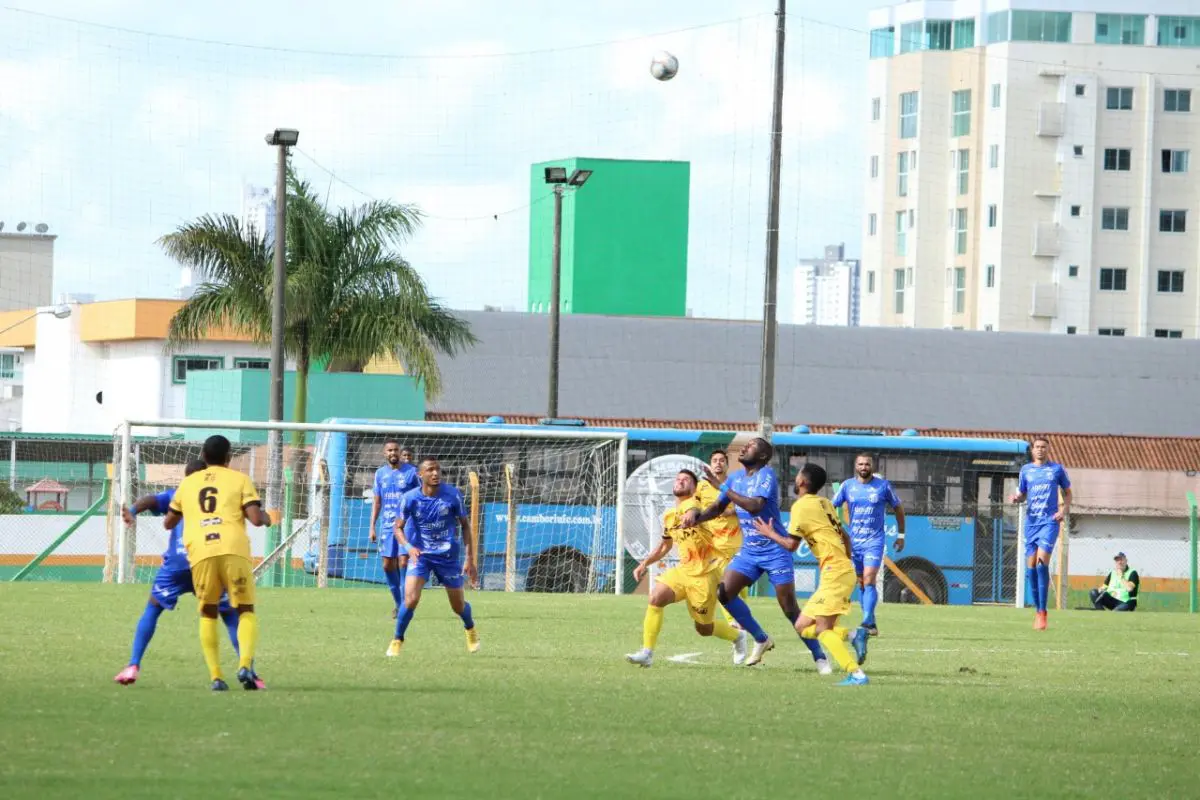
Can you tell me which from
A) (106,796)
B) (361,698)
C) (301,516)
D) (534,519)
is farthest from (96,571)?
(106,796)

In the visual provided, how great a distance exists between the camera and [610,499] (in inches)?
1203

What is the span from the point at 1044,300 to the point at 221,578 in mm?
93503

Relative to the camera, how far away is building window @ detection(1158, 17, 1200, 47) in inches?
3994

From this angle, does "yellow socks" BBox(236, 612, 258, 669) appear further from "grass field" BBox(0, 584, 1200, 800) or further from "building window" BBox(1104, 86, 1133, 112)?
"building window" BBox(1104, 86, 1133, 112)

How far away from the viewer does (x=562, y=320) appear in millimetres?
60469

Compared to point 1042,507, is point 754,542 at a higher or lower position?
lower

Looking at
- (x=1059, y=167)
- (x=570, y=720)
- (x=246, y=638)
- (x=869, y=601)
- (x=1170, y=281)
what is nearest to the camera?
(x=570, y=720)

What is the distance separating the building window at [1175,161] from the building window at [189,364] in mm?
57593

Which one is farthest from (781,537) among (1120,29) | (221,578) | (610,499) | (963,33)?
(963,33)

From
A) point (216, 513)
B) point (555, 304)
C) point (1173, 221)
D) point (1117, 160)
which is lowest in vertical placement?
point (216, 513)

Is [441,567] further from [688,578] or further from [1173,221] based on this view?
[1173,221]

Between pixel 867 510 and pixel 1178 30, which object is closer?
pixel 867 510

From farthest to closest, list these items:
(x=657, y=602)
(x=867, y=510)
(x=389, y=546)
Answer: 1. (x=389, y=546)
2. (x=867, y=510)
3. (x=657, y=602)

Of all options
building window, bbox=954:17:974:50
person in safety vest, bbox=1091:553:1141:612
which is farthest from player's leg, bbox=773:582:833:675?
building window, bbox=954:17:974:50
